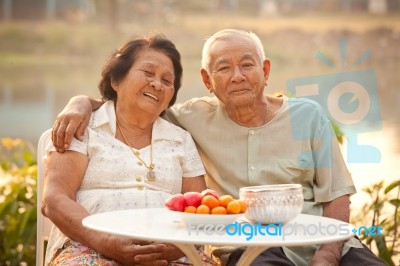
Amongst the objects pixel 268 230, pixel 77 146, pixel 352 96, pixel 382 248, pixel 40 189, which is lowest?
pixel 382 248

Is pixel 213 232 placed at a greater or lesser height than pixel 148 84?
lesser

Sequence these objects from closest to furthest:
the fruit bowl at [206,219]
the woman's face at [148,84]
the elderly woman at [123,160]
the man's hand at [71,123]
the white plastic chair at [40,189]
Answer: the fruit bowl at [206,219]
the elderly woman at [123,160]
the man's hand at [71,123]
the woman's face at [148,84]
the white plastic chair at [40,189]

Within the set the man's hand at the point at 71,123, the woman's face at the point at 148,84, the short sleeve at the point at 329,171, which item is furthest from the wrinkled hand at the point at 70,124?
the short sleeve at the point at 329,171

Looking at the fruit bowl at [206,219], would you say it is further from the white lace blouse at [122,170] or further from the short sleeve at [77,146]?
the short sleeve at [77,146]

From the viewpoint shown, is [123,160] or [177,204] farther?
[123,160]

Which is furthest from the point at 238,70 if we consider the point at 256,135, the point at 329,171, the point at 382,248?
the point at 382,248

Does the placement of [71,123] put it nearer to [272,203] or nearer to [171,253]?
[171,253]

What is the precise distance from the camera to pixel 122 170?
3.08 metres

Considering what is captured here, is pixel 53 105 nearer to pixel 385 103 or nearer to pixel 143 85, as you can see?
pixel 385 103

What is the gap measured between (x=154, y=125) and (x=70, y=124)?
0.34 metres

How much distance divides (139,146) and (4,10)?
224 inches

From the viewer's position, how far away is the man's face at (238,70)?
3191 millimetres

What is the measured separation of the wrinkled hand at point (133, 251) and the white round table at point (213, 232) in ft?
0.40

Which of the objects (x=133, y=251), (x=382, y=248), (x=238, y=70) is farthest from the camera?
(x=382, y=248)
